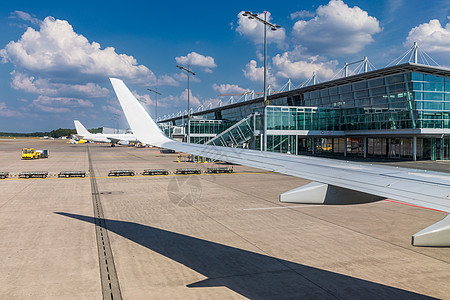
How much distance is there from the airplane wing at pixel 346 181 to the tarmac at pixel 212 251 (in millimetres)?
3609

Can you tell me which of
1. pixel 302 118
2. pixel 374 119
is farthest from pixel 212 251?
pixel 374 119

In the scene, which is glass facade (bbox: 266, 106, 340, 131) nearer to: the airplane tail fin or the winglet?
the winglet

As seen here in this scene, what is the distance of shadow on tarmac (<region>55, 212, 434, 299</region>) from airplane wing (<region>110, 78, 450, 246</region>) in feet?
11.3

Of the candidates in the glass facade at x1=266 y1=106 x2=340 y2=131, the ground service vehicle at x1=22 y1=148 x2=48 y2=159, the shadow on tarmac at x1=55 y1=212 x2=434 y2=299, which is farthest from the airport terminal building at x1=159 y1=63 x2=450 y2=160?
the ground service vehicle at x1=22 y1=148 x2=48 y2=159

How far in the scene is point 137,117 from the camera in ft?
25.4

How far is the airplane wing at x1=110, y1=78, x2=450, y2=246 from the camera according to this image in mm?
4195

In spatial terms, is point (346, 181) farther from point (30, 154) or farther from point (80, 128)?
point (80, 128)

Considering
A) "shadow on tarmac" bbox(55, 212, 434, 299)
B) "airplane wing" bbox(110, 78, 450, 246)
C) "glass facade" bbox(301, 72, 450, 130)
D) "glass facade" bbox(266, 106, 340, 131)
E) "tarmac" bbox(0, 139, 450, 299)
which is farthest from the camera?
"glass facade" bbox(266, 106, 340, 131)

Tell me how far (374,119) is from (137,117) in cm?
4700

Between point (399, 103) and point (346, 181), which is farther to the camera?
point (399, 103)

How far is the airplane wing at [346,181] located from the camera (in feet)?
13.8

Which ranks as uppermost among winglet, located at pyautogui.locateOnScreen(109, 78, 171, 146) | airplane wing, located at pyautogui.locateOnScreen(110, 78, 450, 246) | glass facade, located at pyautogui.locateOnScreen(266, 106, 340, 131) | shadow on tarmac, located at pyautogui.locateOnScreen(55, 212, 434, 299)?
glass facade, located at pyautogui.locateOnScreen(266, 106, 340, 131)

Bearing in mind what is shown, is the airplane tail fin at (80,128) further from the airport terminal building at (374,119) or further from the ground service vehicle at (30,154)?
the airport terminal building at (374,119)

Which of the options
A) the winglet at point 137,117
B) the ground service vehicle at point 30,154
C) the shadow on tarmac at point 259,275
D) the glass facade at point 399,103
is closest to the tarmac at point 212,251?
the shadow on tarmac at point 259,275
